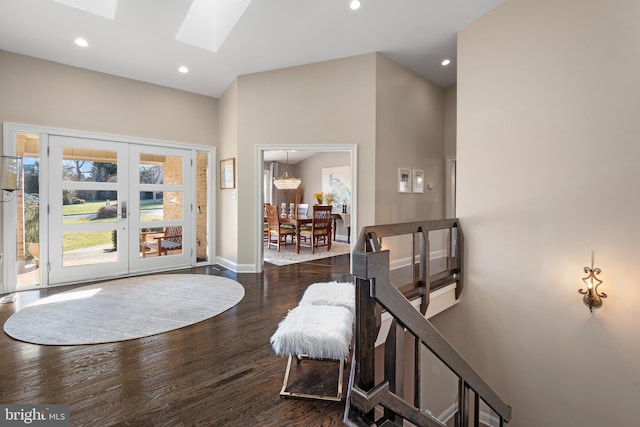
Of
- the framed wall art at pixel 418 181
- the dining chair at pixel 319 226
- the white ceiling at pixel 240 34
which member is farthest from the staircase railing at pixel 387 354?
the dining chair at pixel 319 226

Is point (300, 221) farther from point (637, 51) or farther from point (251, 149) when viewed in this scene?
point (637, 51)

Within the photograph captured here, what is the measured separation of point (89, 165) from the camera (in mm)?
4484

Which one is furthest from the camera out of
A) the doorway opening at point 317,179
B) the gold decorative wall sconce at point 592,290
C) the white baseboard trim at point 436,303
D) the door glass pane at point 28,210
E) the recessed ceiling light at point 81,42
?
the doorway opening at point 317,179

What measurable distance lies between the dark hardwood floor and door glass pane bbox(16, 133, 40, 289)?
190cm

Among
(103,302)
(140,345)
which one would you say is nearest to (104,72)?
(103,302)

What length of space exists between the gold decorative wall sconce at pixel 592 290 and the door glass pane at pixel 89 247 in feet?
19.6

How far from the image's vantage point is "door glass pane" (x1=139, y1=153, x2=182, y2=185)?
195 inches

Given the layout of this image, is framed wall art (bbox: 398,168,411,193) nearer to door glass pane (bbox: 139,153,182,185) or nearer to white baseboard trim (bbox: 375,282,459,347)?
white baseboard trim (bbox: 375,282,459,347)

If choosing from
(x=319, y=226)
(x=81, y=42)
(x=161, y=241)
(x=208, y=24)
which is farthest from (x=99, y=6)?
(x=319, y=226)

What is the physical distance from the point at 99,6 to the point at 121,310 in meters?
3.34

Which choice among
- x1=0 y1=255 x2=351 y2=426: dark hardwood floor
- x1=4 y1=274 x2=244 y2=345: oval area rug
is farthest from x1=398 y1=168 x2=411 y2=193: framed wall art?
x1=0 y1=255 x2=351 y2=426: dark hardwood floor

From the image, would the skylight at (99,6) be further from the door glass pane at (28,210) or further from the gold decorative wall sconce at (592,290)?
the gold decorative wall sconce at (592,290)

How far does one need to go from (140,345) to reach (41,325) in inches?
48.6

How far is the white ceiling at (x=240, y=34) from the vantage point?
11.0 ft
